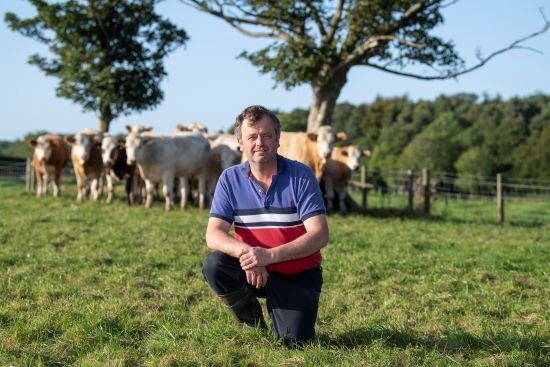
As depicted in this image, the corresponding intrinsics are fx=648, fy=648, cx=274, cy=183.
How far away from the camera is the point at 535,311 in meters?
5.84

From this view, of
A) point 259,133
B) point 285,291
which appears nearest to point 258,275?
point 285,291

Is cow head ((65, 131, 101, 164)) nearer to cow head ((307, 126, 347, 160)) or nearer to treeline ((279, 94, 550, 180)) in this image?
cow head ((307, 126, 347, 160))

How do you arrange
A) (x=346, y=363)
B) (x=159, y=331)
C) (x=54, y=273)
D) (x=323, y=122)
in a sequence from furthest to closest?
(x=323, y=122), (x=54, y=273), (x=159, y=331), (x=346, y=363)

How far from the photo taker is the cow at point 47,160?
762 inches

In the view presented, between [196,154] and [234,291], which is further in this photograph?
[196,154]

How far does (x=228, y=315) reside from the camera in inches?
215

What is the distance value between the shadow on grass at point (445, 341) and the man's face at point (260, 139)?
137 centimetres

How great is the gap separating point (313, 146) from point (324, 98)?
2.90 metres

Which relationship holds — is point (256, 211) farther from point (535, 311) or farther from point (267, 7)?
point (267, 7)

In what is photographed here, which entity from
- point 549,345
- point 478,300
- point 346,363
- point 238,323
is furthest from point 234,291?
point 478,300

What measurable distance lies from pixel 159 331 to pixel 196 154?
12.6 metres

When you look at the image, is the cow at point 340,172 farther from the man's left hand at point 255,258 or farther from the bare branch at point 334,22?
the man's left hand at point 255,258

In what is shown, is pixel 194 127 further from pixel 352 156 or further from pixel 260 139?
pixel 260 139

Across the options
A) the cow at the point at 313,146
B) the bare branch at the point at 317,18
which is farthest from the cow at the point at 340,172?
the bare branch at the point at 317,18
